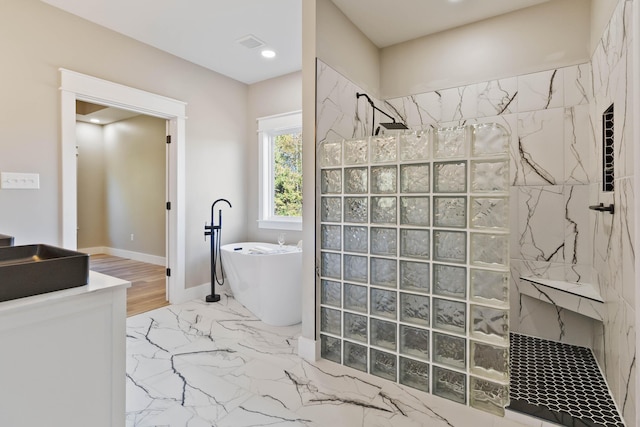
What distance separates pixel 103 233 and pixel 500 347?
7106 mm

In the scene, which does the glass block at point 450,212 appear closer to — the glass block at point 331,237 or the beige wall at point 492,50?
the glass block at point 331,237

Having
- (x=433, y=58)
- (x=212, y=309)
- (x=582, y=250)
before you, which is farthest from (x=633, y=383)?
(x=212, y=309)

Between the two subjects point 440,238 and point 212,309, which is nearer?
point 440,238

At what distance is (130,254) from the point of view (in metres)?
5.97

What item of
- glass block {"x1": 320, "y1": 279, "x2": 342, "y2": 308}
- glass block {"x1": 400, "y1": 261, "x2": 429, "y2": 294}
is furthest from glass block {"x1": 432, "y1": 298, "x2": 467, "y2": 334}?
glass block {"x1": 320, "y1": 279, "x2": 342, "y2": 308}

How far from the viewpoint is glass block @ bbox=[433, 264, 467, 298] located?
1.81 m

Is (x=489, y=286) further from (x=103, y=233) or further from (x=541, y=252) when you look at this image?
(x=103, y=233)

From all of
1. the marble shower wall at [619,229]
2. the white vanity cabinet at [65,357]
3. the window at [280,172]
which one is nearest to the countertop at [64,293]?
the white vanity cabinet at [65,357]

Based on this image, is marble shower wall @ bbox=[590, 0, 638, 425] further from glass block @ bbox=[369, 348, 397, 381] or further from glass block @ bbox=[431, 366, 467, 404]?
glass block @ bbox=[369, 348, 397, 381]

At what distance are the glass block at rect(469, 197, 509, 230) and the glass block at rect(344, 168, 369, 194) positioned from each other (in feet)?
2.19

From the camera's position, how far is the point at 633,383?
145cm

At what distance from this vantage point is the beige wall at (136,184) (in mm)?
5492

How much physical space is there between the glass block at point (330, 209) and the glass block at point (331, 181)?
0.19 ft

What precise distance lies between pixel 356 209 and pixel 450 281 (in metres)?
0.73
